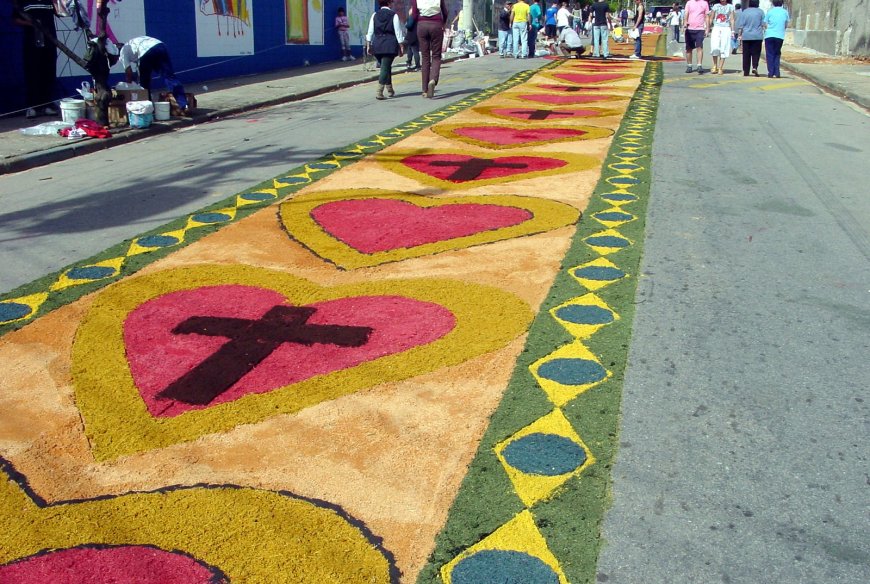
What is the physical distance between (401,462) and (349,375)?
0.74 metres

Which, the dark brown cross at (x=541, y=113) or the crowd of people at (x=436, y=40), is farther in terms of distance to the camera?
the crowd of people at (x=436, y=40)

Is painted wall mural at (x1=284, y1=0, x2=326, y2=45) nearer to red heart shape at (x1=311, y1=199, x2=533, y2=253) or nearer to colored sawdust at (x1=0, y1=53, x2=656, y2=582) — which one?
red heart shape at (x1=311, y1=199, x2=533, y2=253)

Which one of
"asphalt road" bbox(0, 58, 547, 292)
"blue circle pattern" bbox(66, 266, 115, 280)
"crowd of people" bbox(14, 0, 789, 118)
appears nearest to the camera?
"blue circle pattern" bbox(66, 266, 115, 280)

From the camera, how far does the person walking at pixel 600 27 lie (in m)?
24.6

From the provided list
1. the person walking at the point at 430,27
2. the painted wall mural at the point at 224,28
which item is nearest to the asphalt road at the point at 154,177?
the person walking at the point at 430,27

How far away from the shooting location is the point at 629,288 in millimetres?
4730

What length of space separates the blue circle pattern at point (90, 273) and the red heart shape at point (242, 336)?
0.74 m

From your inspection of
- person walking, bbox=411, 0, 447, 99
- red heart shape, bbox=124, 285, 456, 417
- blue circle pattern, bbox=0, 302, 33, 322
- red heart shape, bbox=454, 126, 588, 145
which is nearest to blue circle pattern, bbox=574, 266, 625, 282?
red heart shape, bbox=124, 285, 456, 417

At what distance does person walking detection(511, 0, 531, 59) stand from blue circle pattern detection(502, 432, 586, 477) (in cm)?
2415

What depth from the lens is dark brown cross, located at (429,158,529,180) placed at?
7883 mm

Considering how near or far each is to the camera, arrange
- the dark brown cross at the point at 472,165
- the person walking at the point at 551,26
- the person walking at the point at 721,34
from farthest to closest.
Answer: the person walking at the point at 551,26 < the person walking at the point at 721,34 < the dark brown cross at the point at 472,165

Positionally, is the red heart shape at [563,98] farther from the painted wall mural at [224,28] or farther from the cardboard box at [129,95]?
the painted wall mural at [224,28]

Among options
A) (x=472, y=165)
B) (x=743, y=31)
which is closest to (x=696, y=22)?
(x=743, y=31)

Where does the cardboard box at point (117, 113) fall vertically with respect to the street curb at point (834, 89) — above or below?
below
